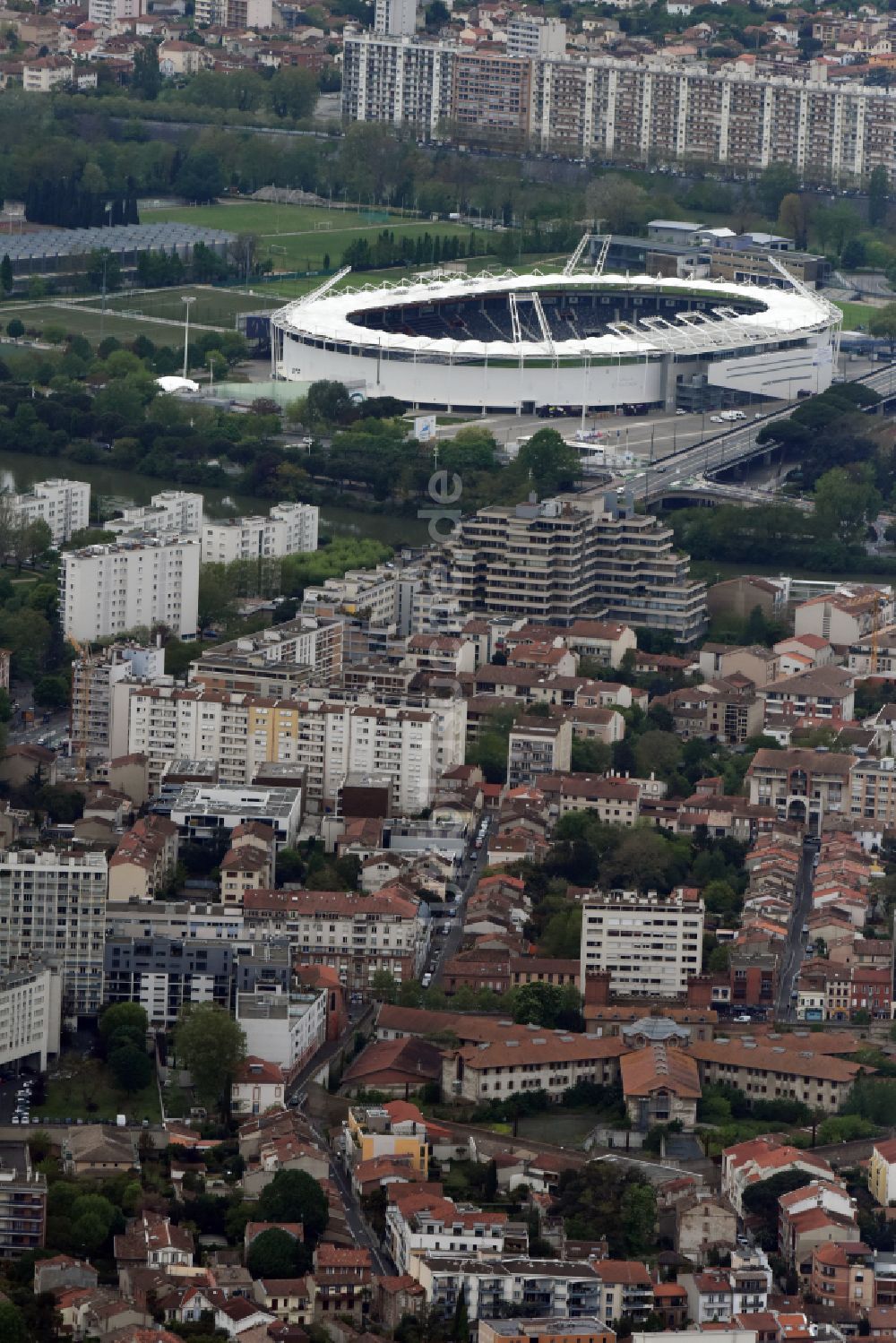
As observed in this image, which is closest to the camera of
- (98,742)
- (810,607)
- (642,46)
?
(98,742)

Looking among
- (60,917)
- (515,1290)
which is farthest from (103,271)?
(515,1290)

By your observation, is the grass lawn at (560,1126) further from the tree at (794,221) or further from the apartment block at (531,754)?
the tree at (794,221)

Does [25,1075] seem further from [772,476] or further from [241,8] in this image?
[241,8]

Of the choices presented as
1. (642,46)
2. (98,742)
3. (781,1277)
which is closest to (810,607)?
(98,742)

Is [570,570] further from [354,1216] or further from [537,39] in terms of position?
[537,39]

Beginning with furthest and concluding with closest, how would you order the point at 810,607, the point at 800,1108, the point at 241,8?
the point at 241,8
the point at 810,607
the point at 800,1108

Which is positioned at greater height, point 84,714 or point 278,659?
point 278,659

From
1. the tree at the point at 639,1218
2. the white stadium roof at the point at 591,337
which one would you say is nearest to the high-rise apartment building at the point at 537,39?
the white stadium roof at the point at 591,337
